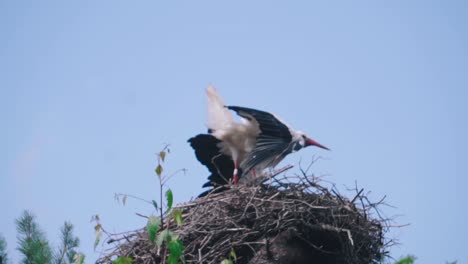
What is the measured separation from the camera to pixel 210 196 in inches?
201

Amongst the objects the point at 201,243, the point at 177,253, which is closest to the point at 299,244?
the point at 201,243

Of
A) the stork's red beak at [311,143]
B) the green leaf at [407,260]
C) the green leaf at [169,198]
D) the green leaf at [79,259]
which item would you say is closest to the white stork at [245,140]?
the stork's red beak at [311,143]

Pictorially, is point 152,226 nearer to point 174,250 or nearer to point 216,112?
point 174,250

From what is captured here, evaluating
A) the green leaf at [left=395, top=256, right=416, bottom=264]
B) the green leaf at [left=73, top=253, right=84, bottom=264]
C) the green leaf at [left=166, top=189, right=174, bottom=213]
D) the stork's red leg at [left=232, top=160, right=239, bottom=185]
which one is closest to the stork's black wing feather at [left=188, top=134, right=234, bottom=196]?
the stork's red leg at [left=232, top=160, right=239, bottom=185]

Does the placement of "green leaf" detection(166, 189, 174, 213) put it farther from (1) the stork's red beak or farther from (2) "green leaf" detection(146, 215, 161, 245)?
(1) the stork's red beak

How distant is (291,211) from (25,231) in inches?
83.9

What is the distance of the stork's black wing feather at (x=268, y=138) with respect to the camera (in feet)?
Answer: 19.5

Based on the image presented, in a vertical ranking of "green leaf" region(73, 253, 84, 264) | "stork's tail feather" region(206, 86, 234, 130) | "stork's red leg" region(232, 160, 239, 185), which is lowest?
"green leaf" region(73, 253, 84, 264)

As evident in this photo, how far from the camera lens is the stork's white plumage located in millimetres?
5969

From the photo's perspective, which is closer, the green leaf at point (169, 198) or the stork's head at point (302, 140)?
the green leaf at point (169, 198)

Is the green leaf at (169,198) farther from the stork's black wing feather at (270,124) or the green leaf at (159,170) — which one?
the stork's black wing feather at (270,124)

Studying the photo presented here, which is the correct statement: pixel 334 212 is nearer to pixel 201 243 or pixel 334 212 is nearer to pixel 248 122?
pixel 201 243

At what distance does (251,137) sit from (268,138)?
385mm

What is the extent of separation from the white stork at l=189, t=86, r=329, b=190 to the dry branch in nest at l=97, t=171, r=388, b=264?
0.97 metres
